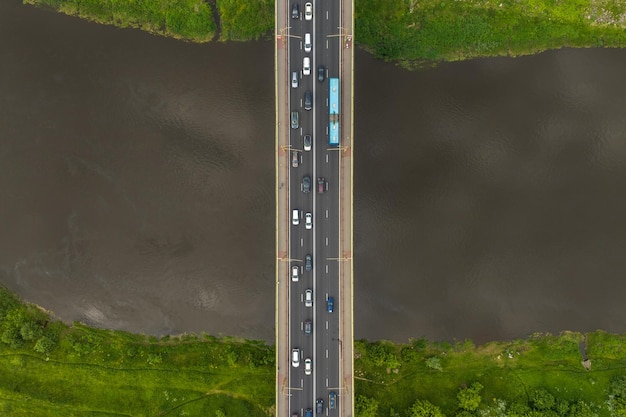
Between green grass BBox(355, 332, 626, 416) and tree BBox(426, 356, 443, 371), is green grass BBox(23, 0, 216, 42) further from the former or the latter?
tree BBox(426, 356, 443, 371)

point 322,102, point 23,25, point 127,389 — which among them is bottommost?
point 127,389

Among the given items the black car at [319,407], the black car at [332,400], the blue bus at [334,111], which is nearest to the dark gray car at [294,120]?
the blue bus at [334,111]

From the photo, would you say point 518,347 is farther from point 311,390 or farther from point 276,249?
point 276,249

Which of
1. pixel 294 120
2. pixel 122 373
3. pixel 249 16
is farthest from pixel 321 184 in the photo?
pixel 122 373

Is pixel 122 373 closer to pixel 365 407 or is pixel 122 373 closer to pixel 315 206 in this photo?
pixel 365 407

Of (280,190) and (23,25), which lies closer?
(280,190)

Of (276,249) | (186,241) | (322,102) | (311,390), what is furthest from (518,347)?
(186,241)
